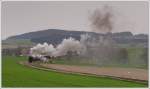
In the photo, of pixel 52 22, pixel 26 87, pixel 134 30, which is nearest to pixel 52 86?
pixel 26 87

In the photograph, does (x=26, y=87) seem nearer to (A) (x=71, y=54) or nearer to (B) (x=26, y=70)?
(B) (x=26, y=70)

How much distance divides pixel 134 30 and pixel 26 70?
853mm

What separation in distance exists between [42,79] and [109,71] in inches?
19.6

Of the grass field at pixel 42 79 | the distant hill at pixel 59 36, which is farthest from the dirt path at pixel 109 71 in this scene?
the distant hill at pixel 59 36

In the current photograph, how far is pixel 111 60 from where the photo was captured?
391 centimetres

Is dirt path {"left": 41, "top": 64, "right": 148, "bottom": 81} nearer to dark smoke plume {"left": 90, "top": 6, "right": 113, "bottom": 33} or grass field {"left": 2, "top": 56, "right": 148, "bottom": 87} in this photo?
grass field {"left": 2, "top": 56, "right": 148, "bottom": 87}

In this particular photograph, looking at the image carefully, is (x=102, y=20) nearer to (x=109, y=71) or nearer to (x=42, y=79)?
(x=109, y=71)

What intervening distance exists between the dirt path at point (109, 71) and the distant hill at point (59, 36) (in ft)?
0.65

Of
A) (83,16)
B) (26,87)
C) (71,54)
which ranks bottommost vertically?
(26,87)

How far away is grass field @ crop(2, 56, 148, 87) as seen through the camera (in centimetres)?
389

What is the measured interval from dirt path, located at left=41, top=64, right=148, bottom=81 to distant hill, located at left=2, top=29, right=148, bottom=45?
0.20 meters

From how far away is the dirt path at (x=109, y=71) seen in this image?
387 cm

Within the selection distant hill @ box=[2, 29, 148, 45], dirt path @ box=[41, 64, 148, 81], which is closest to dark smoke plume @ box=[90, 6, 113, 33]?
distant hill @ box=[2, 29, 148, 45]

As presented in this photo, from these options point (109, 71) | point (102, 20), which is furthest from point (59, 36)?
point (109, 71)
